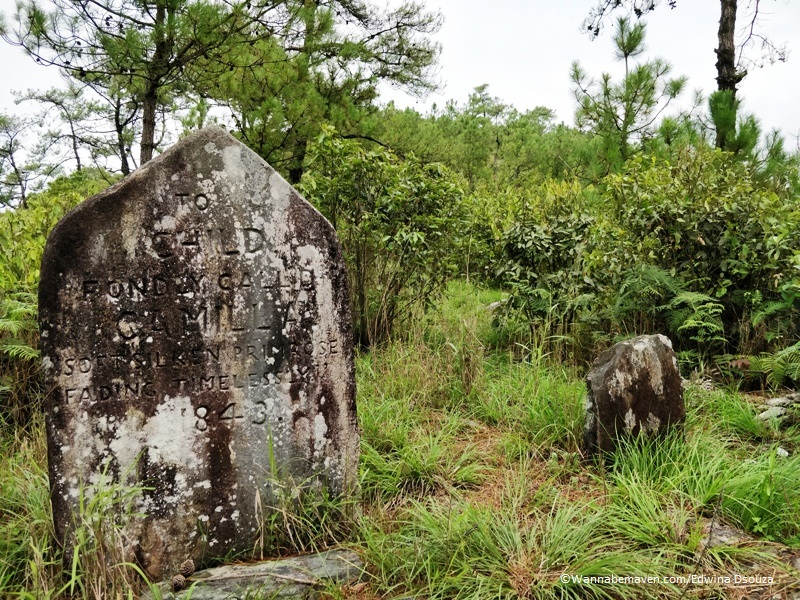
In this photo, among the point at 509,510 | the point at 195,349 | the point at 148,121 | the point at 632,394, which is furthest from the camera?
the point at 148,121

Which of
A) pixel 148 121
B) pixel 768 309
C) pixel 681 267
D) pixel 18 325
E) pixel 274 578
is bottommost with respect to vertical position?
pixel 274 578

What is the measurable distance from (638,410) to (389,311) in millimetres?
2569

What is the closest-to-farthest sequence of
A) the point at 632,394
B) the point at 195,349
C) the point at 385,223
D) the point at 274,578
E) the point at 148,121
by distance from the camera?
the point at 274,578
the point at 195,349
the point at 632,394
the point at 385,223
the point at 148,121

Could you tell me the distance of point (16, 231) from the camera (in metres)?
4.77

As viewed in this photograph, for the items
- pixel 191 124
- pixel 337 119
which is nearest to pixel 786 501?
pixel 337 119

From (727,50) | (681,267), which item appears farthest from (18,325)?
(727,50)

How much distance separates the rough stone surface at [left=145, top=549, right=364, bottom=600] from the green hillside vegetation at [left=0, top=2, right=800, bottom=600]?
0.09 metres

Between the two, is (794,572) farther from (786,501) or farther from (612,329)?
(612,329)

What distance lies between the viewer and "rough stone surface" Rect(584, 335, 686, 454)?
2.91 m

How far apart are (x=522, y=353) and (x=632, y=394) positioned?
1.70 m

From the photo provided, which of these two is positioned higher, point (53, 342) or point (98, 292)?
point (98, 292)

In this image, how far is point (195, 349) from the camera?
224 cm

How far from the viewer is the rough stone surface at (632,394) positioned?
291cm

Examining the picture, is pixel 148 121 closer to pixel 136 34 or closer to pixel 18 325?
pixel 136 34
